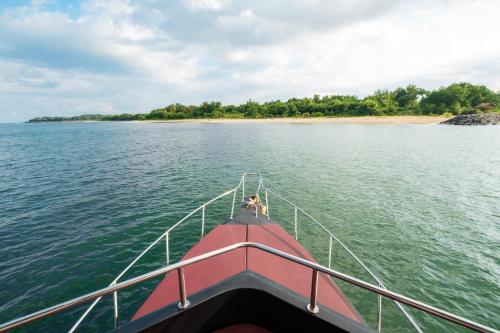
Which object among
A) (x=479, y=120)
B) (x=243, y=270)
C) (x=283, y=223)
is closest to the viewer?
(x=243, y=270)

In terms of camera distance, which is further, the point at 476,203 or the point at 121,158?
the point at 121,158

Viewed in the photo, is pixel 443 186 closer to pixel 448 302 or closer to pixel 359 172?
pixel 359 172

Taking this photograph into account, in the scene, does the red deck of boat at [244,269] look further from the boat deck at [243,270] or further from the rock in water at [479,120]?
the rock in water at [479,120]

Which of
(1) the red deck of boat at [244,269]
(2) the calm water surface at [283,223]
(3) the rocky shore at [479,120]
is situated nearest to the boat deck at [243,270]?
(1) the red deck of boat at [244,269]

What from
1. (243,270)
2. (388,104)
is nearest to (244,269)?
(243,270)

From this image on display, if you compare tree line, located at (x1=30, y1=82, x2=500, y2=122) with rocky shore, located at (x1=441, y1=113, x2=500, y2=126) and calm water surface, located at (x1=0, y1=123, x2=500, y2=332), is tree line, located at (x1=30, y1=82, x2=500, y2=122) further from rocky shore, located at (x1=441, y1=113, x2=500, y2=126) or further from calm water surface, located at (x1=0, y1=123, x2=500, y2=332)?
calm water surface, located at (x1=0, y1=123, x2=500, y2=332)

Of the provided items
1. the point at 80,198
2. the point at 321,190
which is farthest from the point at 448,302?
the point at 80,198

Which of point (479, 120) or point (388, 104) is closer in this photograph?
point (479, 120)

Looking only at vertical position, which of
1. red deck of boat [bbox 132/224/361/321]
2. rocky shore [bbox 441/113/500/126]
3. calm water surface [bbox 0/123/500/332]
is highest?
rocky shore [bbox 441/113/500/126]

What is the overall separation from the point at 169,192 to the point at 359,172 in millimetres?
16920

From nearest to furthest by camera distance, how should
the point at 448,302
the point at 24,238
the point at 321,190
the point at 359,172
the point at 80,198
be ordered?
the point at 448,302 → the point at 24,238 → the point at 80,198 → the point at 321,190 → the point at 359,172

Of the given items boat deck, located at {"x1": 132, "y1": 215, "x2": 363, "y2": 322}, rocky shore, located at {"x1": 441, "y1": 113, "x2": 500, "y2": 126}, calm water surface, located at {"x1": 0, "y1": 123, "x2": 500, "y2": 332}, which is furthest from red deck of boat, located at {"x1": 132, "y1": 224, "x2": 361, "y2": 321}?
rocky shore, located at {"x1": 441, "y1": 113, "x2": 500, "y2": 126}

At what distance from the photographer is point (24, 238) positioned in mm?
10703

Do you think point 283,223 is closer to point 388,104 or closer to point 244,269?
point 244,269
